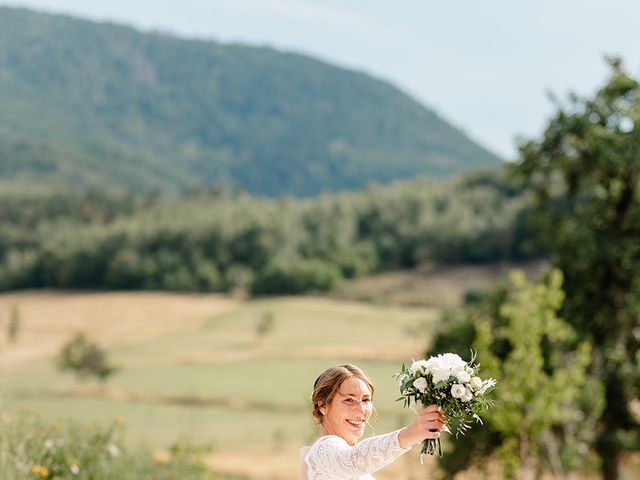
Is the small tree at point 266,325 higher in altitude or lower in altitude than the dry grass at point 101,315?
lower

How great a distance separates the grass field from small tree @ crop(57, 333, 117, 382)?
4.00ft

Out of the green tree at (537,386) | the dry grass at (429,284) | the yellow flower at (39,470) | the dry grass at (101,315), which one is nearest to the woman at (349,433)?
the yellow flower at (39,470)

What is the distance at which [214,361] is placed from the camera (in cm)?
7381

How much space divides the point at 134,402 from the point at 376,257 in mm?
75072

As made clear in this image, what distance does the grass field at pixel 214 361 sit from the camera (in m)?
45.9

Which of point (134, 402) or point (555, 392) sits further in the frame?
point (134, 402)

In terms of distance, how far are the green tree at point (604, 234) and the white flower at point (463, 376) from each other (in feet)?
44.4

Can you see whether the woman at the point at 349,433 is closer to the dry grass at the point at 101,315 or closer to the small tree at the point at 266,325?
the dry grass at the point at 101,315

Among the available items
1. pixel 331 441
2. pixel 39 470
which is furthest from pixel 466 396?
pixel 39 470

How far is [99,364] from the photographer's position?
66.1m

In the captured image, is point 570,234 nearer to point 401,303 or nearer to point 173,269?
point 401,303

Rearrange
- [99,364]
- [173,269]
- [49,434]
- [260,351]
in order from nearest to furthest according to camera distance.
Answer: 1. [49,434]
2. [99,364]
3. [260,351]
4. [173,269]

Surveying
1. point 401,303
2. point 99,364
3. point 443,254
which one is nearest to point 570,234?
point 99,364

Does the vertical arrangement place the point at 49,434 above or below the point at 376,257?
below
